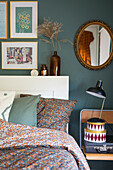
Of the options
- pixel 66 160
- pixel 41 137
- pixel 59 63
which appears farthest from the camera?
pixel 59 63

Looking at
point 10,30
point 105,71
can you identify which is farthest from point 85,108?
point 10,30

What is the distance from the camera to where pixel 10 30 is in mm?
3150

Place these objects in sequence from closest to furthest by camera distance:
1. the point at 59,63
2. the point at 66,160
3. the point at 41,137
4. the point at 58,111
A: 1. the point at 66,160
2. the point at 41,137
3. the point at 58,111
4. the point at 59,63

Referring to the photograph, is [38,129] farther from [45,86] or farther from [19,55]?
[19,55]

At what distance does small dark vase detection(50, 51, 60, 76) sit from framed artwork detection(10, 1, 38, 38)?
40cm

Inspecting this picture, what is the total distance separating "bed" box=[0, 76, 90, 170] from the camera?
1545 mm

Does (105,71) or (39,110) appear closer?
(39,110)

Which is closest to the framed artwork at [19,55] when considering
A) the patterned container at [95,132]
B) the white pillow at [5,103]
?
the white pillow at [5,103]

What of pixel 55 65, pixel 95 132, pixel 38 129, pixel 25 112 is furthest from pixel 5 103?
pixel 95 132

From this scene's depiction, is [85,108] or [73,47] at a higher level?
[73,47]

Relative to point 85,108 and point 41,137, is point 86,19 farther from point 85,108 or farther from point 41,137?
point 41,137

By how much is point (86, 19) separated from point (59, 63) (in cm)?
69

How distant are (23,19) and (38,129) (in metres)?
1.65

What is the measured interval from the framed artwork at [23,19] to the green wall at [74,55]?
0.31 feet
